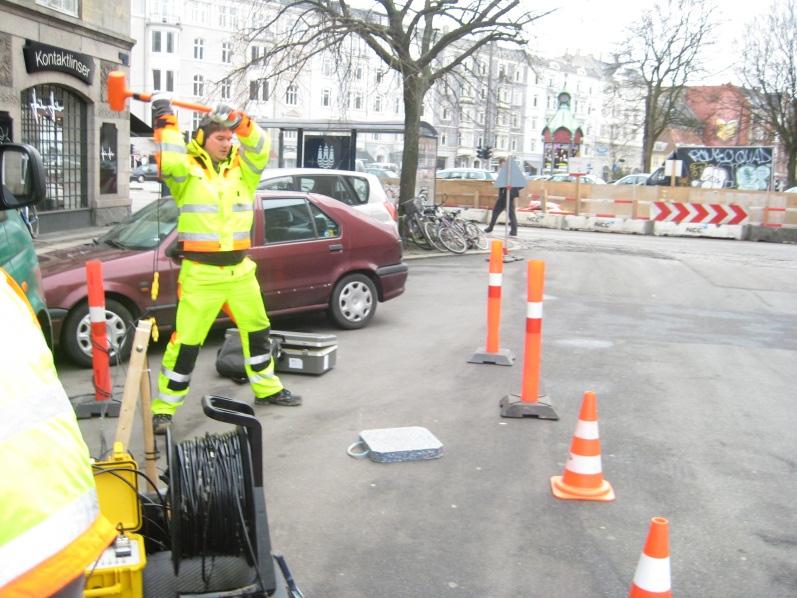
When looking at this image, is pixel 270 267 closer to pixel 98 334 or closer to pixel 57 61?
pixel 98 334

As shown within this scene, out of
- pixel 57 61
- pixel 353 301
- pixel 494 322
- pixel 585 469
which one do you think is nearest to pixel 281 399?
pixel 494 322

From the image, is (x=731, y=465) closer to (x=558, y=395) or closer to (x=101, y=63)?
(x=558, y=395)

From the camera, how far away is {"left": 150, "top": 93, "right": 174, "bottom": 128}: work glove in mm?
5609

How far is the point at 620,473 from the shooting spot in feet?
17.6

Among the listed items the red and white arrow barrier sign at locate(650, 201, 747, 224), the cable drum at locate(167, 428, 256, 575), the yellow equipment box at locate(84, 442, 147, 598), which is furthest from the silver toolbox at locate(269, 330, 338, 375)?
the red and white arrow barrier sign at locate(650, 201, 747, 224)

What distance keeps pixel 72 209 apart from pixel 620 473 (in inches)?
676

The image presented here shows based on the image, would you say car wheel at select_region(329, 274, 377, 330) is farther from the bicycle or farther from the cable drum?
the cable drum

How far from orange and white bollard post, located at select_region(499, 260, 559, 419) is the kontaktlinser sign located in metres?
14.2

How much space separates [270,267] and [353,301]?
123cm

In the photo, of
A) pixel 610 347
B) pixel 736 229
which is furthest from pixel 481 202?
pixel 610 347

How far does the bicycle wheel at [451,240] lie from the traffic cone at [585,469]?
13919 mm

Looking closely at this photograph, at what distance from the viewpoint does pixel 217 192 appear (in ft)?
19.5

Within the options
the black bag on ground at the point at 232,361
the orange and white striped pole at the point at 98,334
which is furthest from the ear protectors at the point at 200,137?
the black bag on ground at the point at 232,361

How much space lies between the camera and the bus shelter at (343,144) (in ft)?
69.6
